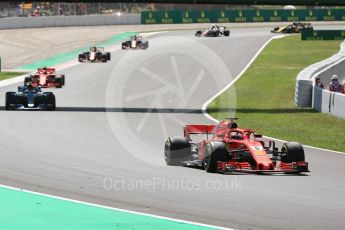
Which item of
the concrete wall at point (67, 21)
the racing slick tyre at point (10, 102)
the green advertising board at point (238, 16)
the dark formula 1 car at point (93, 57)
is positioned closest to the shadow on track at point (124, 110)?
the racing slick tyre at point (10, 102)

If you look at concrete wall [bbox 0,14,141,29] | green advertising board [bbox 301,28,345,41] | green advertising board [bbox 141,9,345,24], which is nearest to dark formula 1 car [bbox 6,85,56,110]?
green advertising board [bbox 301,28,345,41]

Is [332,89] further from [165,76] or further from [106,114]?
[165,76]

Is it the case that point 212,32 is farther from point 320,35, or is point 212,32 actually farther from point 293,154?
point 293,154

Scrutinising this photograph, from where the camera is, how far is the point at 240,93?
132 ft

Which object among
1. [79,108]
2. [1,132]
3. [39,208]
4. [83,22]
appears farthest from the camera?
[83,22]

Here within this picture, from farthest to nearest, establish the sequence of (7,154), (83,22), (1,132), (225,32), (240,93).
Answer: (83,22), (225,32), (240,93), (1,132), (7,154)

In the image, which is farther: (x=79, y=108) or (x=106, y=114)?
(x=79, y=108)

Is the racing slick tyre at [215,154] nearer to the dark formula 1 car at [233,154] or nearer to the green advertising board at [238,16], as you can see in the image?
the dark formula 1 car at [233,154]

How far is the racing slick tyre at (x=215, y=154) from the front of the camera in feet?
53.2

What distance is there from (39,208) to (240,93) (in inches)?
1082

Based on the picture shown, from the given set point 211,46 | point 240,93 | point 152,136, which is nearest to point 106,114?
point 152,136

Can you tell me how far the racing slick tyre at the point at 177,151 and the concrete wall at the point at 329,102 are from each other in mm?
12500

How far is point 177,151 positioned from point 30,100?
13.6m

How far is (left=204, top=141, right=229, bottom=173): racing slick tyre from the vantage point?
16203mm
